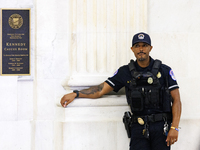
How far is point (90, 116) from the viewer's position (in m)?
4.04

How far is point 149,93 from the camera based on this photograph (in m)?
3.35

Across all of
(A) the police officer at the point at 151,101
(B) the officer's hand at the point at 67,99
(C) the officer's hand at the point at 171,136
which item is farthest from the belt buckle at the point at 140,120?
(B) the officer's hand at the point at 67,99

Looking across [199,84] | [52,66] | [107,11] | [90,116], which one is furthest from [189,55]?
[52,66]

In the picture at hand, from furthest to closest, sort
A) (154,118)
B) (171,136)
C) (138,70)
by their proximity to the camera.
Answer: (138,70), (154,118), (171,136)

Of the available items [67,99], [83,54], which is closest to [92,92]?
[67,99]

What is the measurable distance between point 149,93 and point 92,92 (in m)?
0.94

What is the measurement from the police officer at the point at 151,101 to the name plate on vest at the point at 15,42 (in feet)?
6.32

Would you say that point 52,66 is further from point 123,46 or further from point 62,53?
point 123,46

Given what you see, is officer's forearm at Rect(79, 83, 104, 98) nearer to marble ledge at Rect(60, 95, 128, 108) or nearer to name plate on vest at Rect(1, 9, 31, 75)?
marble ledge at Rect(60, 95, 128, 108)

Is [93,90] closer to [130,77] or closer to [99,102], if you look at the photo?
[99,102]

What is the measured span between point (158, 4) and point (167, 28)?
43cm

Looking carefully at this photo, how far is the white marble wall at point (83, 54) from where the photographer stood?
4.27 meters

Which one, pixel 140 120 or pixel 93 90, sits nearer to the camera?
pixel 140 120

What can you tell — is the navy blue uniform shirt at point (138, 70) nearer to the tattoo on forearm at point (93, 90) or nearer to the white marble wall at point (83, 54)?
the tattoo on forearm at point (93, 90)
